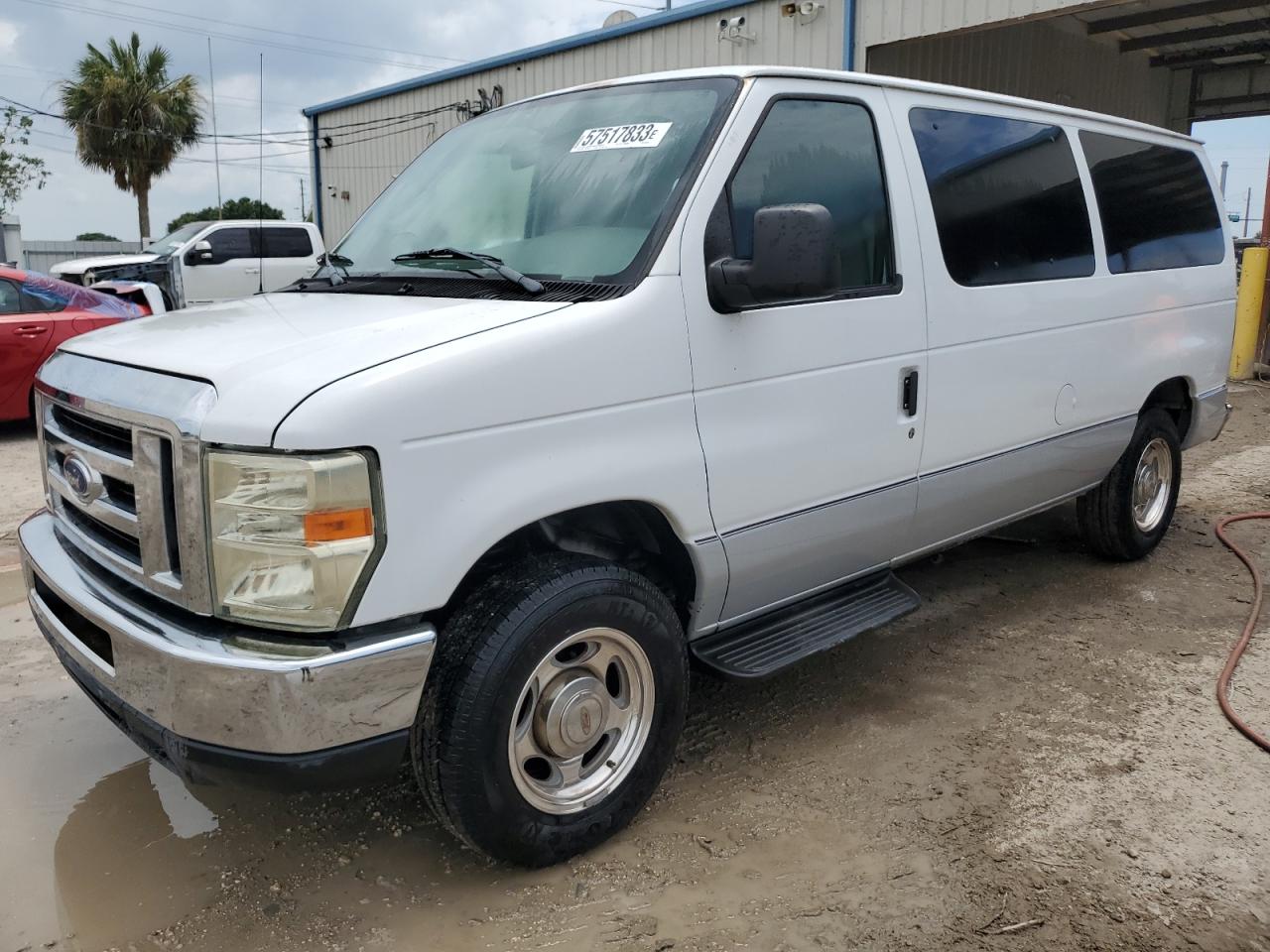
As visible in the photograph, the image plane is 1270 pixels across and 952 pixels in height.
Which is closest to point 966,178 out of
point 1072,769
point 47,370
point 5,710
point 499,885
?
point 1072,769

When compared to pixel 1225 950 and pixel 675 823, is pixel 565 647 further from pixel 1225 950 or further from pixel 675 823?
pixel 1225 950

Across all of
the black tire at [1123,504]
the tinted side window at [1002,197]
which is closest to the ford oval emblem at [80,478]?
the tinted side window at [1002,197]

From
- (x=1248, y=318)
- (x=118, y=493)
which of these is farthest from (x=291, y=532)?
(x=1248, y=318)

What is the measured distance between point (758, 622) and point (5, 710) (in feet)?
9.27

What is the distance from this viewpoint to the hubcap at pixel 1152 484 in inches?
213

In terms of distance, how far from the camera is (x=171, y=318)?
3.22 metres

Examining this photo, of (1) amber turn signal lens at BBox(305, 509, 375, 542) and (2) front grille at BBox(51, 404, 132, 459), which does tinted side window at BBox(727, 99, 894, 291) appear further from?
(2) front grille at BBox(51, 404, 132, 459)

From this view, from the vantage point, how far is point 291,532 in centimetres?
228

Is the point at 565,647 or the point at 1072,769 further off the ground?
the point at 565,647

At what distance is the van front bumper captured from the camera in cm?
227

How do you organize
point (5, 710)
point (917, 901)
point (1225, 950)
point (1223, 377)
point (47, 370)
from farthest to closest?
point (1223, 377), point (5, 710), point (47, 370), point (917, 901), point (1225, 950)

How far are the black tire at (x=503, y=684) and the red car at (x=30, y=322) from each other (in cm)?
753

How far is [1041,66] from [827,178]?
15.6 metres

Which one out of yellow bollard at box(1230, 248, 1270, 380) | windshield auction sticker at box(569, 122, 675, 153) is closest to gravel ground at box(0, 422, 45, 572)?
windshield auction sticker at box(569, 122, 675, 153)
